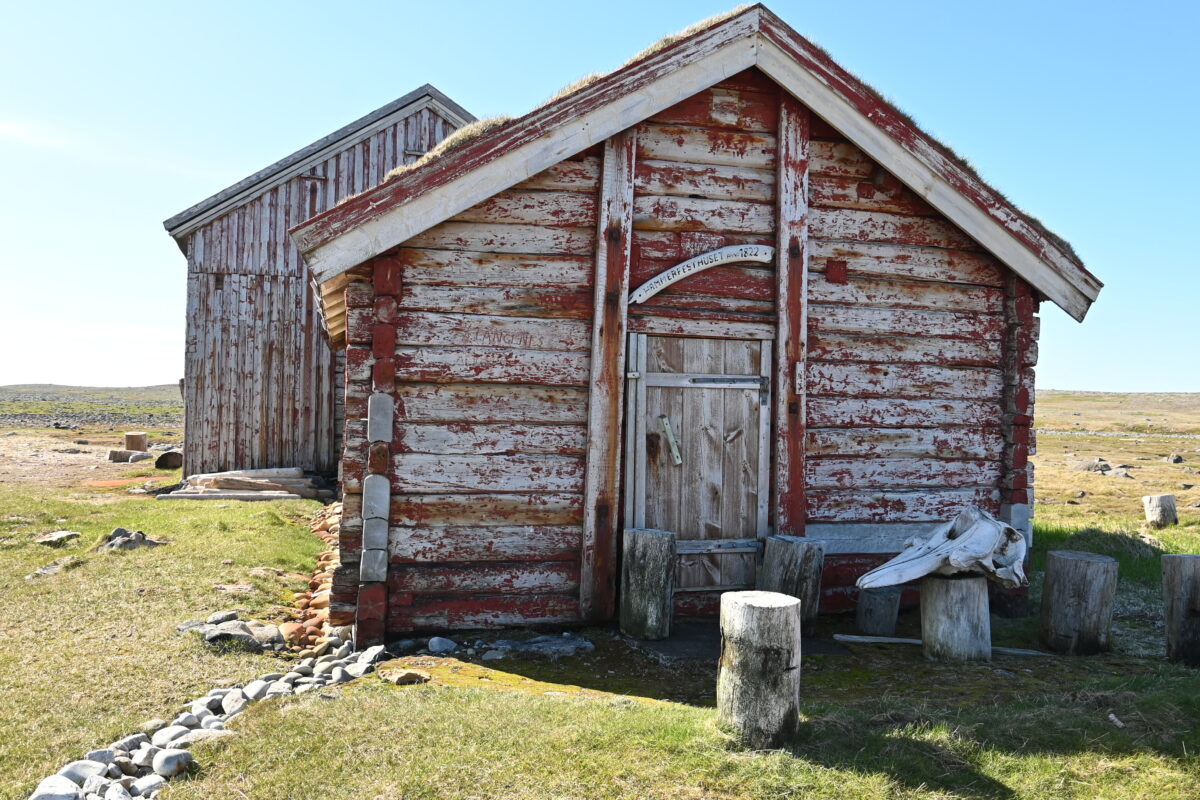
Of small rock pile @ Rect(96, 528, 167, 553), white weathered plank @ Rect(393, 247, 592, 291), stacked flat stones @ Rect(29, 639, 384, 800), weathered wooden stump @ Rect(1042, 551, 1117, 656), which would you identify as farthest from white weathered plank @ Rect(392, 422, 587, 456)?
small rock pile @ Rect(96, 528, 167, 553)

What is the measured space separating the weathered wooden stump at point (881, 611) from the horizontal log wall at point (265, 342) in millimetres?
10757

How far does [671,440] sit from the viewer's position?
7.85 meters

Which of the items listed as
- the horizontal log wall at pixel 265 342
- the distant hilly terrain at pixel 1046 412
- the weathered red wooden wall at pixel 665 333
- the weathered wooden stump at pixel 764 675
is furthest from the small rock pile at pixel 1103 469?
the distant hilly terrain at pixel 1046 412

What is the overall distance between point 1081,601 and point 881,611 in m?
1.61

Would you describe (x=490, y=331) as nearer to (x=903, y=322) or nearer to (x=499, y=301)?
(x=499, y=301)

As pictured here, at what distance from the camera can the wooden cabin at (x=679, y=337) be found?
286 inches

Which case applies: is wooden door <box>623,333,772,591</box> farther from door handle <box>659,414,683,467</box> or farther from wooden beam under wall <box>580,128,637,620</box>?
wooden beam under wall <box>580,128,637,620</box>

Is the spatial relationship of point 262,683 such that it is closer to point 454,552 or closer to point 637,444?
point 454,552

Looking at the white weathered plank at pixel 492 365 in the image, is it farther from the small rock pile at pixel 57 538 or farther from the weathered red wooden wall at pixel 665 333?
the small rock pile at pixel 57 538

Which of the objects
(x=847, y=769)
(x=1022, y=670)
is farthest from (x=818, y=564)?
(x=847, y=769)

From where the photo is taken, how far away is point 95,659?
21.2 feet

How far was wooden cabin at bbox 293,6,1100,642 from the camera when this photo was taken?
727 centimetres

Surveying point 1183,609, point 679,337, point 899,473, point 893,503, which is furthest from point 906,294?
point 1183,609

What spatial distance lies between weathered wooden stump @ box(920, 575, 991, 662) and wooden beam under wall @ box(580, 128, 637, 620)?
2.69m
